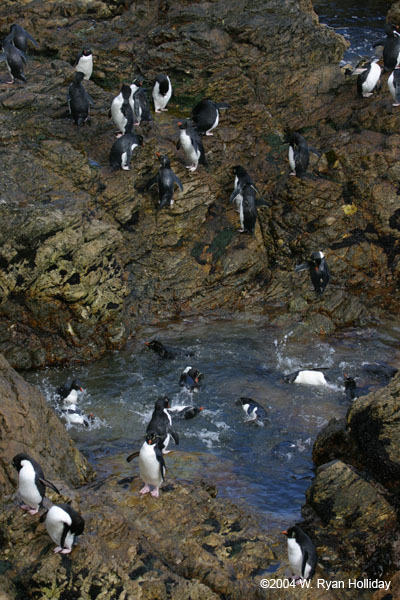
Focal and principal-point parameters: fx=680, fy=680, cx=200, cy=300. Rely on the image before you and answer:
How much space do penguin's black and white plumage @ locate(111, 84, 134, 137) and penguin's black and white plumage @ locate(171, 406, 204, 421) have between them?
627 cm

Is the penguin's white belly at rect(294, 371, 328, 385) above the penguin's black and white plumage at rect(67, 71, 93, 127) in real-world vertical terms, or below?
below

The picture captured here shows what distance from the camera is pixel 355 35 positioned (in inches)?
926

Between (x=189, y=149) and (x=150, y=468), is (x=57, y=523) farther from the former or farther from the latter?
(x=189, y=149)

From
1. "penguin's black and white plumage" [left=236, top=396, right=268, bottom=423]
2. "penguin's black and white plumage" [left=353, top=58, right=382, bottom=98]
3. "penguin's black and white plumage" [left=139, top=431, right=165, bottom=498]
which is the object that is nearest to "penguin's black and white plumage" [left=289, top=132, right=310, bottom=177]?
"penguin's black and white plumage" [left=353, top=58, right=382, bottom=98]

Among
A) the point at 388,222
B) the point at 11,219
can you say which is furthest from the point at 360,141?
the point at 11,219

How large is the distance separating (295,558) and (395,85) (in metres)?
11.7

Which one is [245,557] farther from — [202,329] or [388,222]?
[388,222]

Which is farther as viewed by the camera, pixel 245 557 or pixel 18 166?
pixel 18 166

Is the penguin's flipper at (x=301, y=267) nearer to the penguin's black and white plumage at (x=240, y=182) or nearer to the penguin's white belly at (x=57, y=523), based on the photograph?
the penguin's black and white plumage at (x=240, y=182)

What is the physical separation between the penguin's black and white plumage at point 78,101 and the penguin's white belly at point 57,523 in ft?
31.6

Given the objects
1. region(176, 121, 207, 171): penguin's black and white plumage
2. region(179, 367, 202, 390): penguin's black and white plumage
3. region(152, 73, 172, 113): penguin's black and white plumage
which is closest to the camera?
region(179, 367, 202, 390): penguin's black and white plumage

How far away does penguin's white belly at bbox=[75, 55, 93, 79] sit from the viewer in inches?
622

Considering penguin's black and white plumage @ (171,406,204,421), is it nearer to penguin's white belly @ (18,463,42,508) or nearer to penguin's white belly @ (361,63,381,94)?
penguin's white belly @ (18,463,42,508)

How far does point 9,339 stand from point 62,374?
1161mm
